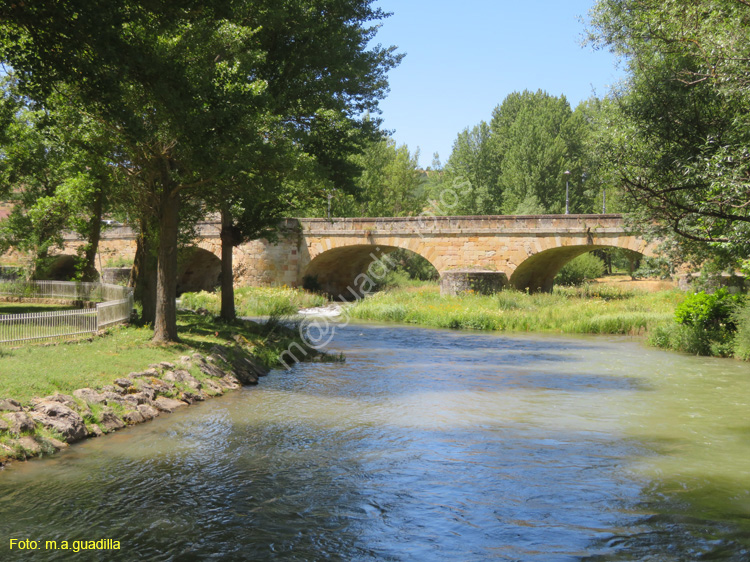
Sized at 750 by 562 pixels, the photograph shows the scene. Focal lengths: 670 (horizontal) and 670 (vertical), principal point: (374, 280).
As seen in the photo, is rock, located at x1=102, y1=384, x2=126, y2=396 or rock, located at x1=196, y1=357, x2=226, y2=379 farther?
rock, located at x1=196, y1=357, x2=226, y2=379

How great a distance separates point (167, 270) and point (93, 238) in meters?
6.73

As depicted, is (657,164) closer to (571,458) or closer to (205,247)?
Answer: (571,458)

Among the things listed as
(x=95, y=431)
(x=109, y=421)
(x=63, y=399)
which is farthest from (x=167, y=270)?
(x=95, y=431)

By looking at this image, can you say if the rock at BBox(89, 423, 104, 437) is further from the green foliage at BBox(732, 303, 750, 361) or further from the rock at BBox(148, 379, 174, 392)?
the green foliage at BBox(732, 303, 750, 361)

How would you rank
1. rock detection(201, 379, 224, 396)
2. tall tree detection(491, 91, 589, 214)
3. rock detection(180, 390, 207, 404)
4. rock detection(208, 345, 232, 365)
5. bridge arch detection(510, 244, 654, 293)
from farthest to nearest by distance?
tall tree detection(491, 91, 589, 214)
bridge arch detection(510, 244, 654, 293)
rock detection(208, 345, 232, 365)
rock detection(201, 379, 224, 396)
rock detection(180, 390, 207, 404)

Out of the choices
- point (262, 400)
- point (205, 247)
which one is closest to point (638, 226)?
point (262, 400)

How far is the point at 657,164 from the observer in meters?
14.6

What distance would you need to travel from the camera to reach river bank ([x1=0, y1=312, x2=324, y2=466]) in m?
9.70

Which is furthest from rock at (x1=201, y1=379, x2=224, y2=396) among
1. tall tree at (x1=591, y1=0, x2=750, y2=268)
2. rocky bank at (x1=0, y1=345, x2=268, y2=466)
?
tall tree at (x1=591, y1=0, x2=750, y2=268)

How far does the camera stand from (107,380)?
39.5 feet

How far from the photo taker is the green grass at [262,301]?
30.0 m

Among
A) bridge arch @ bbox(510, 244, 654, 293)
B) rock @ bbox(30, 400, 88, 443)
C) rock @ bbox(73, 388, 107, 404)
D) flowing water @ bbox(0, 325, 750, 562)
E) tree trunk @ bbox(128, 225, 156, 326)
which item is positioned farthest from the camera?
bridge arch @ bbox(510, 244, 654, 293)

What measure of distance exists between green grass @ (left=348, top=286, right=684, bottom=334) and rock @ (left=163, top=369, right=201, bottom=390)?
16.8 metres

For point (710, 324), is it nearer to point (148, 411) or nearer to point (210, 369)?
point (210, 369)
